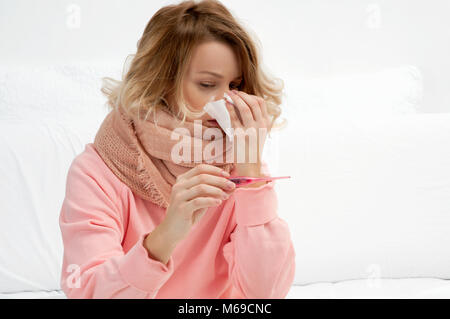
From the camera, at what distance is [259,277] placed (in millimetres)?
623

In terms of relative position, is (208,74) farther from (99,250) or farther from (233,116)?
(99,250)

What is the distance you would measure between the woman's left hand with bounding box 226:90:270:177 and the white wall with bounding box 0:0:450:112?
2.17 ft

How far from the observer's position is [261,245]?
0.60m

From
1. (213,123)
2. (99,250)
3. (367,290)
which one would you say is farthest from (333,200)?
(99,250)

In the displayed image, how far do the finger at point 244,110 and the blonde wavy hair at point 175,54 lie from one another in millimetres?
80

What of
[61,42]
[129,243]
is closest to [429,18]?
[61,42]

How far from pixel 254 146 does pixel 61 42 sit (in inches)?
33.5

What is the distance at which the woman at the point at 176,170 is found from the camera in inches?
23.4

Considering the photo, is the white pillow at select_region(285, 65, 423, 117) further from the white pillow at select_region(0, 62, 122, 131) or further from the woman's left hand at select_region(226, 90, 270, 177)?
the woman's left hand at select_region(226, 90, 270, 177)

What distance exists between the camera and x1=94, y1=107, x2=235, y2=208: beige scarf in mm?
647

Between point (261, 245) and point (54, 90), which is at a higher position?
point (54, 90)

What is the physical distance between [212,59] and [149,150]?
0.50ft

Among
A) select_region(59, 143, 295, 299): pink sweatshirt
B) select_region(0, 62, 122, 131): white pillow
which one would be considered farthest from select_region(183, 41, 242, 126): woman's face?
select_region(0, 62, 122, 131): white pillow
